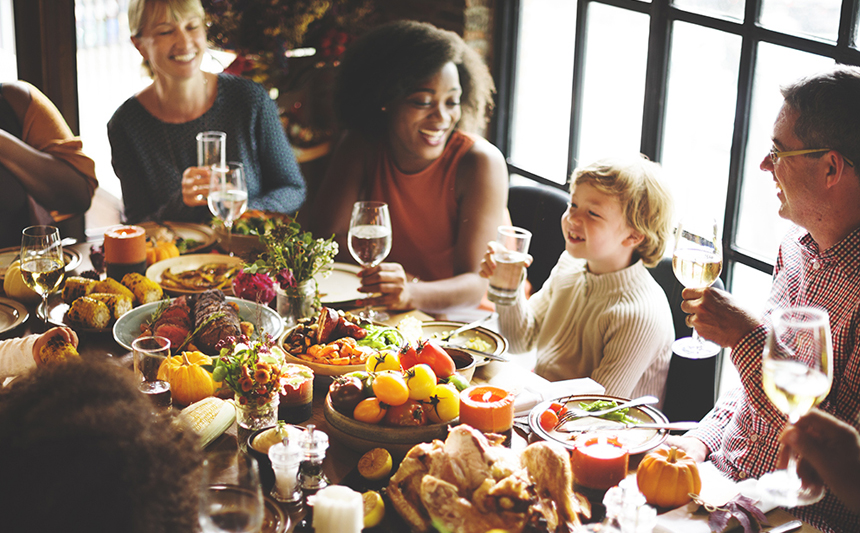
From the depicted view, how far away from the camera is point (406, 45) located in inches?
108

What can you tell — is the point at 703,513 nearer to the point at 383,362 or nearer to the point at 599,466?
the point at 599,466

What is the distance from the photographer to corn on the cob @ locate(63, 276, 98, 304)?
6.43 ft

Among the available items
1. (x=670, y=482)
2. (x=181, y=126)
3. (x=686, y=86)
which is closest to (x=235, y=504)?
(x=670, y=482)

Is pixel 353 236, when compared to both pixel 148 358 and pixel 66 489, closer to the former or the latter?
pixel 148 358

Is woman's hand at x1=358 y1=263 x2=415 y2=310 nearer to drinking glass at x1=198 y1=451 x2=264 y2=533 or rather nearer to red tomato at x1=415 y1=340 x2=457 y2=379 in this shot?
red tomato at x1=415 y1=340 x2=457 y2=379

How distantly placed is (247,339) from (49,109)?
5.33ft

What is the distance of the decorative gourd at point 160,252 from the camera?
7.57 ft

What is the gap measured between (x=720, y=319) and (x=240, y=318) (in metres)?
1.09

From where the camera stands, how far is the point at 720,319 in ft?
5.13

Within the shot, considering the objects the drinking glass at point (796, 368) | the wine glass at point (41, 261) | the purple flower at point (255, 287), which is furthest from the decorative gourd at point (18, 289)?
the drinking glass at point (796, 368)

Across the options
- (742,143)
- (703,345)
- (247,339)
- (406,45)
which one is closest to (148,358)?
(247,339)

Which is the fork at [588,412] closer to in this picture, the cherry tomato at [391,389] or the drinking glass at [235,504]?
the cherry tomato at [391,389]

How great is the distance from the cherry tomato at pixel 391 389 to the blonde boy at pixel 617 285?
32.4 inches

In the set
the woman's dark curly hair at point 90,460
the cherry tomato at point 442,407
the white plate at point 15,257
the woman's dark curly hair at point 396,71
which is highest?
the woman's dark curly hair at point 396,71
